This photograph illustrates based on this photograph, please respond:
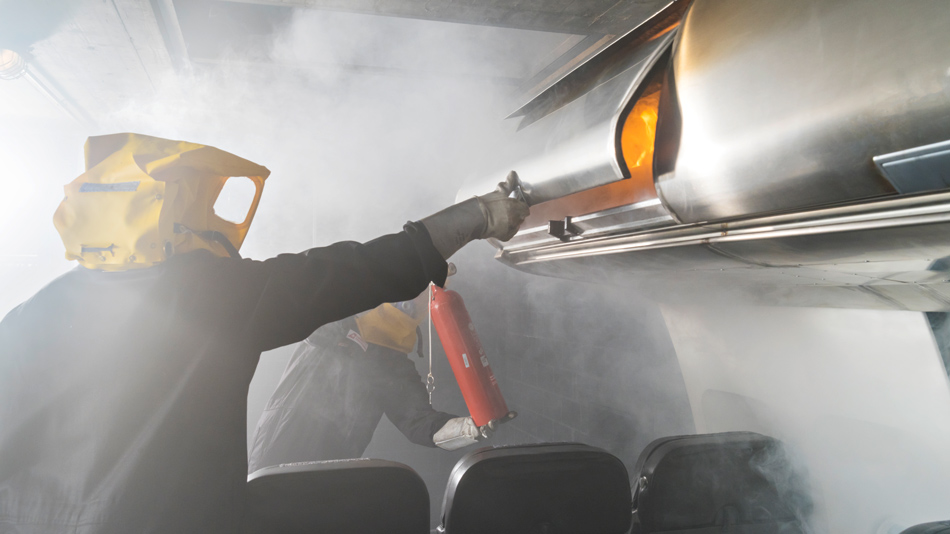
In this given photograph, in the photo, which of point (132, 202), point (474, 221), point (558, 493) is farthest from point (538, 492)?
point (132, 202)

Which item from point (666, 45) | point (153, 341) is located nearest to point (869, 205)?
point (666, 45)

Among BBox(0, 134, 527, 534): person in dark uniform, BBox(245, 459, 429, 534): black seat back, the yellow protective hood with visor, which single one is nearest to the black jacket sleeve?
BBox(0, 134, 527, 534): person in dark uniform

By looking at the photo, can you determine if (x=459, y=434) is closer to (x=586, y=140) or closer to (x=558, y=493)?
(x=558, y=493)

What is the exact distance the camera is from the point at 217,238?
1186 millimetres

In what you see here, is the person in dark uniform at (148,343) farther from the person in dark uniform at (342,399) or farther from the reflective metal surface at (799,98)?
the person in dark uniform at (342,399)

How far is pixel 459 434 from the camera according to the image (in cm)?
215

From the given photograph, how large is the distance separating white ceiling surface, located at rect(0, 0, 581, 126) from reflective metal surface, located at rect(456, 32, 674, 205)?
1188 mm

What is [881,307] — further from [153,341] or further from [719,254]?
[153,341]

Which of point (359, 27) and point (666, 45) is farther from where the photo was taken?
point (359, 27)

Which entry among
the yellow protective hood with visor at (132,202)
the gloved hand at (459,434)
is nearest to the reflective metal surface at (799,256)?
the gloved hand at (459,434)

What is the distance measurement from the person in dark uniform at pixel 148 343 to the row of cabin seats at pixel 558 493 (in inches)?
6.7

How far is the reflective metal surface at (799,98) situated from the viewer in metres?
0.62

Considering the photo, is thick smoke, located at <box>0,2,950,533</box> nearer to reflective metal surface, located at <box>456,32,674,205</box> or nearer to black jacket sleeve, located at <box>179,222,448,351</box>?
reflective metal surface, located at <box>456,32,674,205</box>

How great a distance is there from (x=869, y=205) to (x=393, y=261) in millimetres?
874
